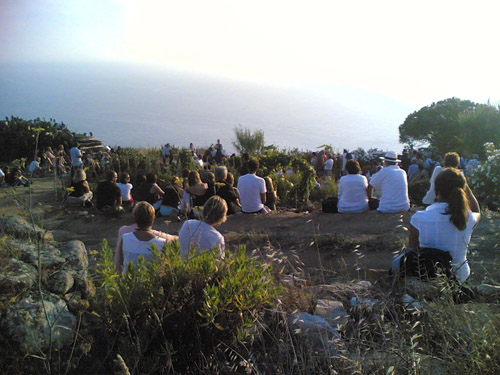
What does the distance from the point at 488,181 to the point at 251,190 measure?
5.22 meters

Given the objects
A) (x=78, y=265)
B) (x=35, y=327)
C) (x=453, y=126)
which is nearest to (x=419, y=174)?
(x=78, y=265)

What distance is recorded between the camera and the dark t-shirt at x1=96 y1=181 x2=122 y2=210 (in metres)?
10.7

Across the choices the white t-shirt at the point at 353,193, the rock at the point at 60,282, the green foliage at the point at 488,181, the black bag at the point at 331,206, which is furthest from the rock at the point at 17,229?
the green foliage at the point at 488,181

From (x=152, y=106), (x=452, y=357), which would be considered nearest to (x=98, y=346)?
(x=452, y=357)

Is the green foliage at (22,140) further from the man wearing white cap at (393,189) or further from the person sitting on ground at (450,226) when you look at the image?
the person sitting on ground at (450,226)

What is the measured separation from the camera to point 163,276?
301 cm

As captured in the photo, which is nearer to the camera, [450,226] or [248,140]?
[450,226]

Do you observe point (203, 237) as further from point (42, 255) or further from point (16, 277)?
point (16, 277)

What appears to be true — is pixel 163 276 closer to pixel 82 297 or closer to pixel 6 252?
pixel 82 297

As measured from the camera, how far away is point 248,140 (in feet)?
83.9

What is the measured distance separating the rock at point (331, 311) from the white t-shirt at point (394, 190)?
17.5 ft

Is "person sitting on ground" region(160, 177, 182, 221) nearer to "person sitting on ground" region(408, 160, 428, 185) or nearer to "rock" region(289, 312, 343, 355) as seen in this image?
"rock" region(289, 312, 343, 355)

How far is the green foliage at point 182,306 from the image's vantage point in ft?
9.38

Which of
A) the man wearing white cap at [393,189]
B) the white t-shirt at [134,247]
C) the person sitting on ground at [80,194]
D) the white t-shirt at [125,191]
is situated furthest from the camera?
the person sitting on ground at [80,194]
